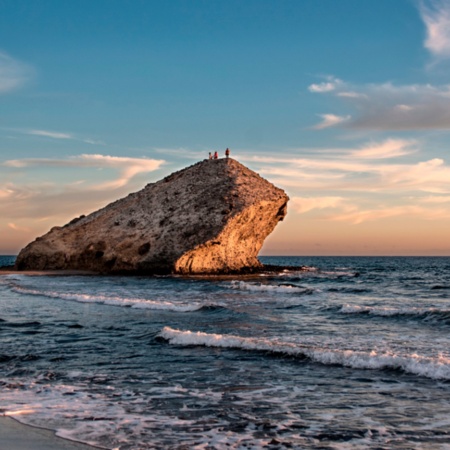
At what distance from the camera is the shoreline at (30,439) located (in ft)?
21.7

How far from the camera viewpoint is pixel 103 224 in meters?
64.9

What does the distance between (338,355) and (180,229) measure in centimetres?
4569

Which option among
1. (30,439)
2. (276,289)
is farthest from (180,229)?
(30,439)

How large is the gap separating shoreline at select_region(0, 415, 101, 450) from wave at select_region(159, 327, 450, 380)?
6612 mm

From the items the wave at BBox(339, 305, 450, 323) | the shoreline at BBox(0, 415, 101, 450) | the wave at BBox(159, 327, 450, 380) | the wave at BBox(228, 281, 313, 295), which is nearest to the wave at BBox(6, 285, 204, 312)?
the wave at BBox(339, 305, 450, 323)

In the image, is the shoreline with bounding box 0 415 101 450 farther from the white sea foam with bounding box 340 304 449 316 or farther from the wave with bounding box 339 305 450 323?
the white sea foam with bounding box 340 304 449 316

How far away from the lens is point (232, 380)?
413 inches

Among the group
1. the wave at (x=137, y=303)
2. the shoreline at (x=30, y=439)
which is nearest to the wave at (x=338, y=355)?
the shoreline at (x=30, y=439)

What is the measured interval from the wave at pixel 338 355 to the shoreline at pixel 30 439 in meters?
6.61

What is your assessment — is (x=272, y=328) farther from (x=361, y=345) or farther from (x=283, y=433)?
(x=283, y=433)

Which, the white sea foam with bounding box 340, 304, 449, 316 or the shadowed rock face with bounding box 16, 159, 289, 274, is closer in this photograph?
the white sea foam with bounding box 340, 304, 449, 316

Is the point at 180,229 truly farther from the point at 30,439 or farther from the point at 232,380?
the point at 30,439

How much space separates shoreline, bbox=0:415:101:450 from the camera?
662 cm

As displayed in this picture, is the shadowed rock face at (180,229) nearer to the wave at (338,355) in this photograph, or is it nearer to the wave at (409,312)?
the wave at (409,312)
